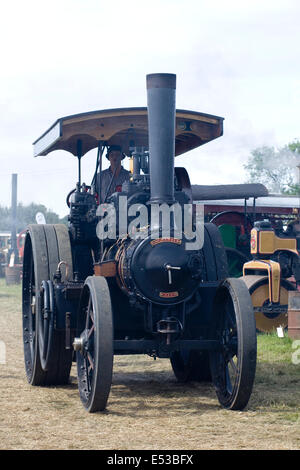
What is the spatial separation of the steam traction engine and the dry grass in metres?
0.19

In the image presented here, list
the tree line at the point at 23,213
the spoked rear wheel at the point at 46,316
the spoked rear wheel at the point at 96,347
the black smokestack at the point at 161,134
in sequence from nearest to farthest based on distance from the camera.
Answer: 1. the spoked rear wheel at the point at 96,347
2. the black smokestack at the point at 161,134
3. the spoked rear wheel at the point at 46,316
4. the tree line at the point at 23,213

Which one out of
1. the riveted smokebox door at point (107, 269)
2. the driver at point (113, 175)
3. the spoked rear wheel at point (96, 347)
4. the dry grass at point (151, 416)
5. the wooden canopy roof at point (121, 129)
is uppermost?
the wooden canopy roof at point (121, 129)

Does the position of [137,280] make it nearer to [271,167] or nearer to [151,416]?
[151,416]

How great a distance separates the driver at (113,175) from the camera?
665 centimetres

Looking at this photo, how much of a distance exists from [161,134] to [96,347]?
1.63m

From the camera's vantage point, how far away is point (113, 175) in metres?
6.63

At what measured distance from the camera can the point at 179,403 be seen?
5.72 m

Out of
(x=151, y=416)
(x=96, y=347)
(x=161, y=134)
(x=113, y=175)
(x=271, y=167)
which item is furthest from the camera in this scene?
(x=271, y=167)

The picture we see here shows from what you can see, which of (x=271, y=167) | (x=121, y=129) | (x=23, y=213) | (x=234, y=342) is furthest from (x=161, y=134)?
(x=23, y=213)

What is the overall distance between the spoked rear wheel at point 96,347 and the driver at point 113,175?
1.29 meters

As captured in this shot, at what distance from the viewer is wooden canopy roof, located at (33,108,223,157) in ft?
20.5

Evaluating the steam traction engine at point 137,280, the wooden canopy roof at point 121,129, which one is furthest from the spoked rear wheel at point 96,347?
the wooden canopy roof at point 121,129

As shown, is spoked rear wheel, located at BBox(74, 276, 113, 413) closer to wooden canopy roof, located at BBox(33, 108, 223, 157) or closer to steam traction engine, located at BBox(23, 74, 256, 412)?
steam traction engine, located at BBox(23, 74, 256, 412)

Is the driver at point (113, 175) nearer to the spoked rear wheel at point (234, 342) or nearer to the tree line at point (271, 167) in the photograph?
the spoked rear wheel at point (234, 342)
